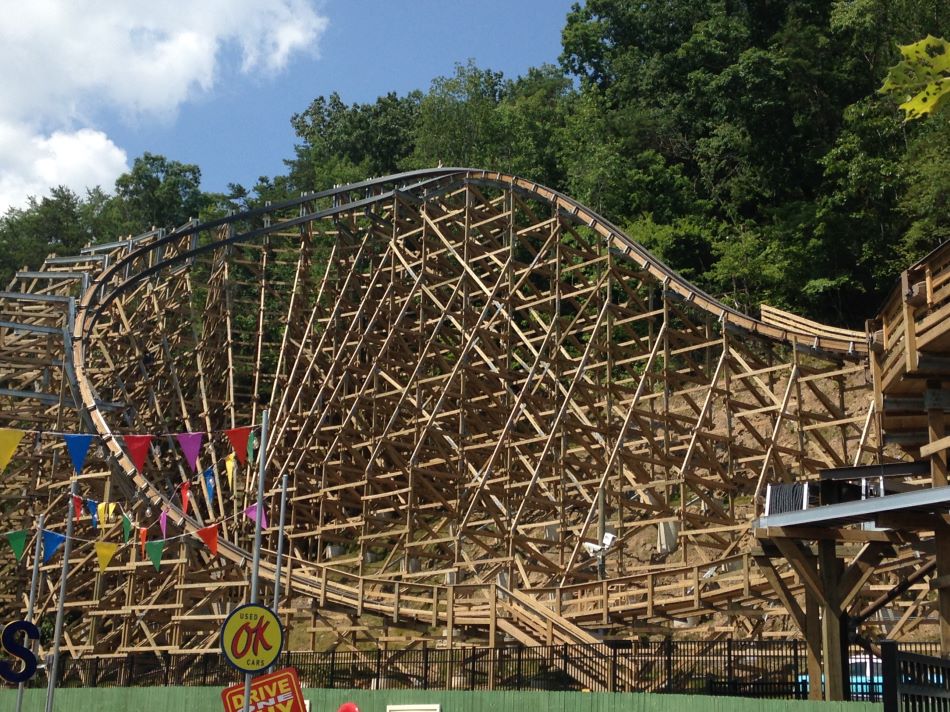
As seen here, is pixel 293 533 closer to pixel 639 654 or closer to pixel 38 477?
pixel 38 477

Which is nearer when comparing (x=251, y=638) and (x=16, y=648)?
(x=251, y=638)

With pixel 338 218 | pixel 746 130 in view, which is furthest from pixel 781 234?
pixel 338 218

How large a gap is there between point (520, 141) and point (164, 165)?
25.5m

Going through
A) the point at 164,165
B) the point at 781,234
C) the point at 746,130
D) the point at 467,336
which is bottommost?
the point at 467,336

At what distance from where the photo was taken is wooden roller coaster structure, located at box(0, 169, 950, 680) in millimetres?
20703

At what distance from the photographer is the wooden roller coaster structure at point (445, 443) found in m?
20.7

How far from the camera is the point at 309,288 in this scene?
30359 millimetres

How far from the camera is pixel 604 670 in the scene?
1598 cm

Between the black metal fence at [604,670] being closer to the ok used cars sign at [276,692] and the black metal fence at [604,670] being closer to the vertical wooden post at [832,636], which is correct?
Answer: the vertical wooden post at [832,636]

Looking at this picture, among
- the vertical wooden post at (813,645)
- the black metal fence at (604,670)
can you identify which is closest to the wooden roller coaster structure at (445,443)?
the black metal fence at (604,670)

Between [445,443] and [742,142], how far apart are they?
16913mm

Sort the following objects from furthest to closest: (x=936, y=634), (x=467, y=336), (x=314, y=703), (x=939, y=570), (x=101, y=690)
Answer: (x=467, y=336) < (x=936, y=634) < (x=101, y=690) < (x=314, y=703) < (x=939, y=570)

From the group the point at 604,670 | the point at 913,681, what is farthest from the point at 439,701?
the point at 913,681

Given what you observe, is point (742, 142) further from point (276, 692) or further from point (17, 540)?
point (276, 692)
